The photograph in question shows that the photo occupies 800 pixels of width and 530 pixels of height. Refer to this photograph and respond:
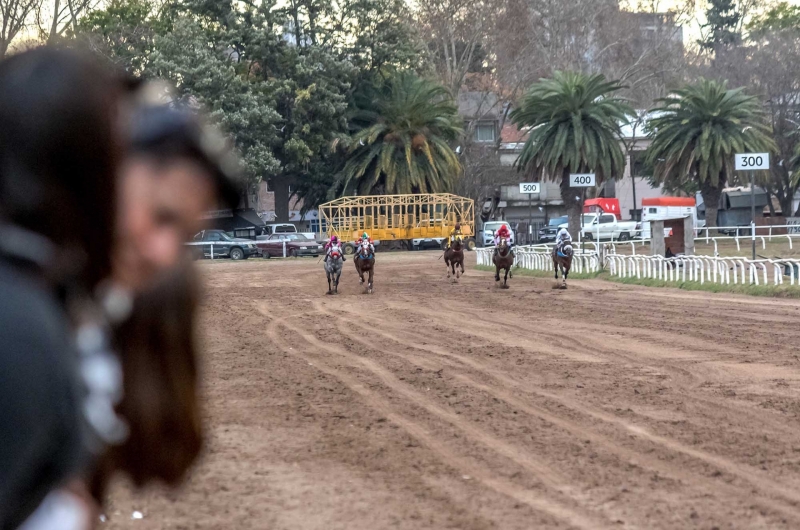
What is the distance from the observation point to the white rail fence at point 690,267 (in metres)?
23.9

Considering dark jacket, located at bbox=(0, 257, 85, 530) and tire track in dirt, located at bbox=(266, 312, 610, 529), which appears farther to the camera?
tire track in dirt, located at bbox=(266, 312, 610, 529)

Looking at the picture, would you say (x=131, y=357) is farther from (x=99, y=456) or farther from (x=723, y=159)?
(x=723, y=159)

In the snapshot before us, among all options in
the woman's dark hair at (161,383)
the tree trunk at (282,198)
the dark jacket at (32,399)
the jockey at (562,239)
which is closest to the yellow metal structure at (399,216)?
the tree trunk at (282,198)

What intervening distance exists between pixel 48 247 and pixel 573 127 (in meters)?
49.6

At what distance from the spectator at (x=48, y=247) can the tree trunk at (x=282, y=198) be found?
216 ft

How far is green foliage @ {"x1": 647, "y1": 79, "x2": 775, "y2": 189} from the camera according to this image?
5172cm

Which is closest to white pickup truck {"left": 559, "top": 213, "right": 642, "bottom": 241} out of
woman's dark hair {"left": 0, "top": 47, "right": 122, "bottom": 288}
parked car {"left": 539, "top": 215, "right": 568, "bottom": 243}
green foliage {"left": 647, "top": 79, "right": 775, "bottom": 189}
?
parked car {"left": 539, "top": 215, "right": 568, "bottom": 243}

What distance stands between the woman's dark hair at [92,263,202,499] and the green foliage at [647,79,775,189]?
52.0 meters

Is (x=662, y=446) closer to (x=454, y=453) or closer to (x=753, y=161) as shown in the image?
→ (x=454, y=453)

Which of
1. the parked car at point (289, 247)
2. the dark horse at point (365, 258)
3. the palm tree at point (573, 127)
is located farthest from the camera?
the parked car at point (289, 247)

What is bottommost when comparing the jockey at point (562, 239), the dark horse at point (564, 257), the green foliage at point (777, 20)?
the dark horse at point (564, 257)

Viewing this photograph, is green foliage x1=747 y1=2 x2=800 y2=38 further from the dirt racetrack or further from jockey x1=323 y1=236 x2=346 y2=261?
the dirt racetrack

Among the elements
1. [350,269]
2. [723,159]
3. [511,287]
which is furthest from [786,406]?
[723,159]

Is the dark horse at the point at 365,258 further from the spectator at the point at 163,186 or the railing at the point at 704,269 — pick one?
the spectator at the point at 163,186
